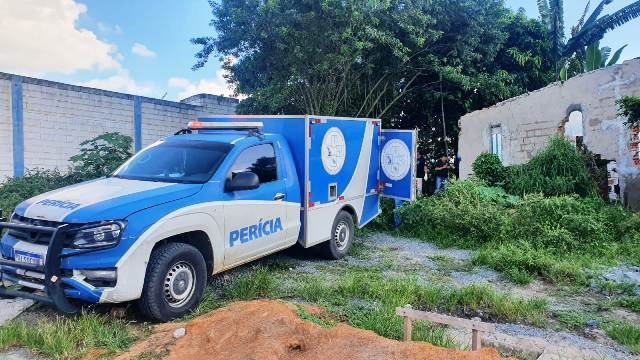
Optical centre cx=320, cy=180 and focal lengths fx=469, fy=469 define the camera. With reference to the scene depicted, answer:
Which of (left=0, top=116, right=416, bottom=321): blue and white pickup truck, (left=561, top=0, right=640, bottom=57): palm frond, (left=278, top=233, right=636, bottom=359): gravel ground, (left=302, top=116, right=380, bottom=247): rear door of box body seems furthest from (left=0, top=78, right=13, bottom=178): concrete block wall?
(left=561, top=0, right=640, bottom=57): palm frond

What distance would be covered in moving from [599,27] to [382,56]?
9.12 meters

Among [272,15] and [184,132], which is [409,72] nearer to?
[272,15]

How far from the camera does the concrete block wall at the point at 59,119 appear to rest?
412 inches

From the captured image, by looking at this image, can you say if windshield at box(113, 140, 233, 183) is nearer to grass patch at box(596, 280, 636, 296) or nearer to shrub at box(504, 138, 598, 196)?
grass patch at box(596, 280, 636, 296)

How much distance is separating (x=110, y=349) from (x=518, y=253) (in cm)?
549

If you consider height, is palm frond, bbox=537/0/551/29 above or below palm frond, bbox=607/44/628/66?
above

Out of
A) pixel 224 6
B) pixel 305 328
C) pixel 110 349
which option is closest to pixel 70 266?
pixel 110 349

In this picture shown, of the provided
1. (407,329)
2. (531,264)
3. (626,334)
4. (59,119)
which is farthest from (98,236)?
(59,119)

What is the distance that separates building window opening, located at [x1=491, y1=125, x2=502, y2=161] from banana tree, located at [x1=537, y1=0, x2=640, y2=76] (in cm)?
527

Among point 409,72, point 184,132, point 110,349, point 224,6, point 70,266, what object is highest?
point 224,6

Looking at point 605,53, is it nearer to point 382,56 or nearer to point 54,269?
point 382,56

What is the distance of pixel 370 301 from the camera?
204 inches

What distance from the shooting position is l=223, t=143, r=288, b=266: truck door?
17.2ft

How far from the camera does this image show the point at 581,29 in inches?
695
